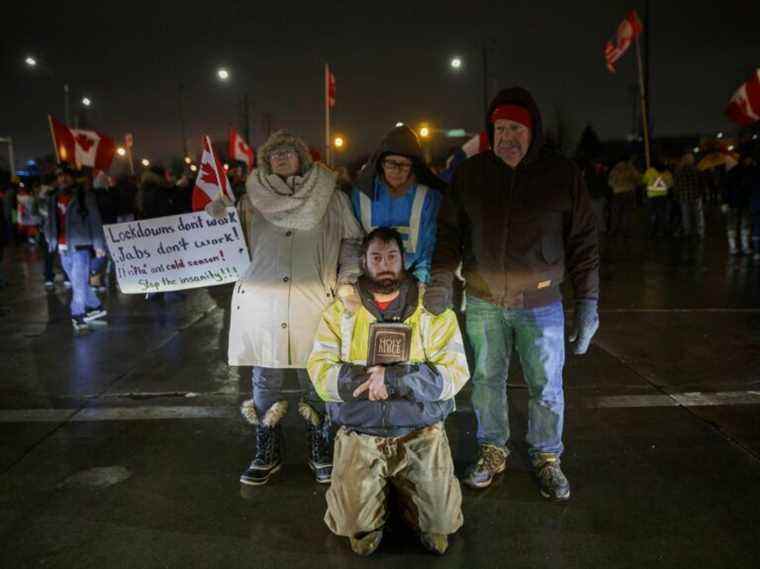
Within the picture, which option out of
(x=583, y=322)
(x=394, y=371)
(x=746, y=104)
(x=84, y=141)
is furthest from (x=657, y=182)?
(x=394, y=371)

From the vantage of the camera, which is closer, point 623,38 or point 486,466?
point 486,466

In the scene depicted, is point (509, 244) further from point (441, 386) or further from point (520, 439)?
point (520, 439)

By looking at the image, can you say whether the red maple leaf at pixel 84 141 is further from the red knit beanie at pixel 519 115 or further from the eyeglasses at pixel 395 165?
the red knit beanie at pixel 519 115

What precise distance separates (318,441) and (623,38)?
606 inches

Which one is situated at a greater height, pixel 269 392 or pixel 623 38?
pixel 623 38

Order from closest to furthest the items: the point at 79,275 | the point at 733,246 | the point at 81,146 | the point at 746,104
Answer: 1. the point at 79,275
2. the point at 81,146
3. the point at 746,104
4. the point at 733,246

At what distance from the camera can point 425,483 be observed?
9.36ft

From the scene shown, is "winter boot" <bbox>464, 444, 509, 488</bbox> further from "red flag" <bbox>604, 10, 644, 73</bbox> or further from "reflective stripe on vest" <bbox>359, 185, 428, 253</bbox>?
"red flag" <bbox>604, 10, 644, 73</bbox>

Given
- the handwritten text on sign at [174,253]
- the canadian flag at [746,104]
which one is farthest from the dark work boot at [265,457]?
the canadian flag at [746,104]

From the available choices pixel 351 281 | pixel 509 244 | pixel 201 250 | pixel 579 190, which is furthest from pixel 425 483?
pixel 201 250

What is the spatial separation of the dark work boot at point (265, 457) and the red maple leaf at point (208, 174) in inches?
60.2

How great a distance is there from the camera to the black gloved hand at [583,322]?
3.32 meters

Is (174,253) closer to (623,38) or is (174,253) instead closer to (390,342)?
(390,342)

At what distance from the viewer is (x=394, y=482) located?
9.68ft
